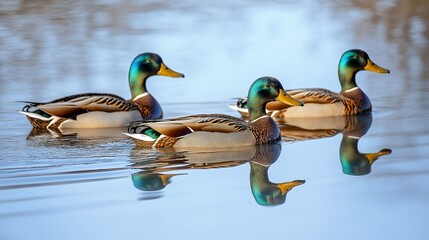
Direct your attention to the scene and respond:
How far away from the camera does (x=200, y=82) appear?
13.8m

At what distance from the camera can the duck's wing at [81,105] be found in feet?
38.1

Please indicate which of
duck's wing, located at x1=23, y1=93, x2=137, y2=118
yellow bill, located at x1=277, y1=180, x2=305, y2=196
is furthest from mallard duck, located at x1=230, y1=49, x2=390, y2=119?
yellow bill, located at x1=277, y1=180, x2=305, y2=196

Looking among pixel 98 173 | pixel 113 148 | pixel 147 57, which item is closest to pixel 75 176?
pixel 98 173

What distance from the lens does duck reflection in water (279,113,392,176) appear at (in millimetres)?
9536

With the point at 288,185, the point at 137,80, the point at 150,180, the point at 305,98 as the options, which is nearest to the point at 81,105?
the point at 137,80

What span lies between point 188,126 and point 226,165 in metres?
0.85

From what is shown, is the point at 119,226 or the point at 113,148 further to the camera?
the point at 113,148

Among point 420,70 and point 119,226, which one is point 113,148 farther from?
point 420,70

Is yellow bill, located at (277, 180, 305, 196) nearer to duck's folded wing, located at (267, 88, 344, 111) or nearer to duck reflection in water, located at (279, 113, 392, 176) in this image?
duck reflection in water, located at (279, 113, 392, 176)

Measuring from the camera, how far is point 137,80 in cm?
1253

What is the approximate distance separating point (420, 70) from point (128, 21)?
5331 mm

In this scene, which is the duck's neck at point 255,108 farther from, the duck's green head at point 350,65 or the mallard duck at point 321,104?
the duck's green head at point 350,65

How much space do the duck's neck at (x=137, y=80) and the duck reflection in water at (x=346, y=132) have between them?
5.21 ft

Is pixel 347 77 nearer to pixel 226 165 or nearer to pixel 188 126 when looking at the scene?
pixel 188 126
